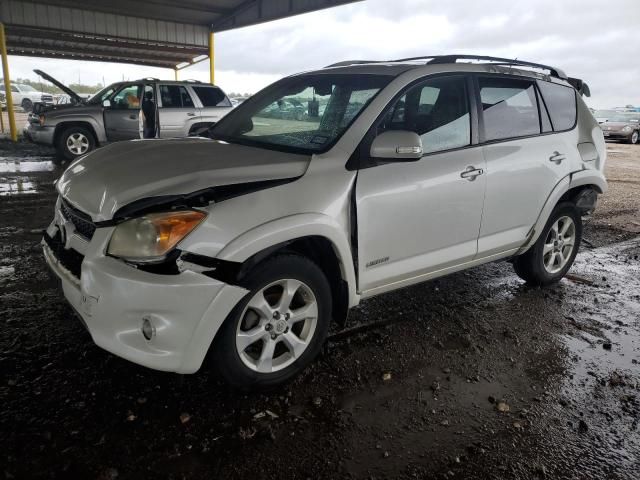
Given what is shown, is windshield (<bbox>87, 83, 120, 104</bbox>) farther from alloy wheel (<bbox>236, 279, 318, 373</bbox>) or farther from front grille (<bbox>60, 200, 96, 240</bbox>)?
alloy wheel (<bbox>236, 279, 318, 373</bbox>)

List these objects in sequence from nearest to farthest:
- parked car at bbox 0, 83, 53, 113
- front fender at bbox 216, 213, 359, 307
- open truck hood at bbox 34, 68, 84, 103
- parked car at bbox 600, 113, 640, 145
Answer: front fender at bbox 216, 213, 359, 307 < open truck hood at bbox 34, 68, 84, 103 < parked car at bbox 600, 113, 640, 145 < parked car at bbox 0, 83, 53, 113

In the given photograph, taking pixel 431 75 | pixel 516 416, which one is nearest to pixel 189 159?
pixel 431 75

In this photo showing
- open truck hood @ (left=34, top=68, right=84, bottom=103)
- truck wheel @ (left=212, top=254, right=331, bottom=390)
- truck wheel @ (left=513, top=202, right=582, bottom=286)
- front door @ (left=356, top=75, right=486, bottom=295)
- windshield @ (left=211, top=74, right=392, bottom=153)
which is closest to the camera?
truck wheel @ (left=212, top=254, right=331, bottom=390)

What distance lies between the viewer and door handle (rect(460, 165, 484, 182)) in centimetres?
312

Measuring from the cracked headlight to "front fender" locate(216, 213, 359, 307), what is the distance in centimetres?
20

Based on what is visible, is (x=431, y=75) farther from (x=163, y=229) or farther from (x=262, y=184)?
(x=163, y=229)

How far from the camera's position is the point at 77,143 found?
10867 mm

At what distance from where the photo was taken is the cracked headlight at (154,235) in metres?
2.16

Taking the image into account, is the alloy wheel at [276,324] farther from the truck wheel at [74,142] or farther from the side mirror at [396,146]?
the truck wheel at [74,142]

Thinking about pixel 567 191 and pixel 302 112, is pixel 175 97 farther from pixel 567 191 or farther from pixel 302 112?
pixel 567 191

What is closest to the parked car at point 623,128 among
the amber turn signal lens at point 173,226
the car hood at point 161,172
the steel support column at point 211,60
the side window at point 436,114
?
the steel support column at point 211,60

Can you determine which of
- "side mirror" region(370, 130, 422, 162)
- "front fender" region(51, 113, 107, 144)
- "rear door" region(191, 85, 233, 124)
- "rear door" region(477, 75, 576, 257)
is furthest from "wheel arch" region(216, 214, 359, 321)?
"front fender" region(51, 113, 107, 144)

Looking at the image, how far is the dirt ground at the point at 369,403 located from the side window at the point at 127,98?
8.03 metres

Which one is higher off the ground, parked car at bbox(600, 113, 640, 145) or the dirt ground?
parked car at bbox(600, 113, 640, 145)
